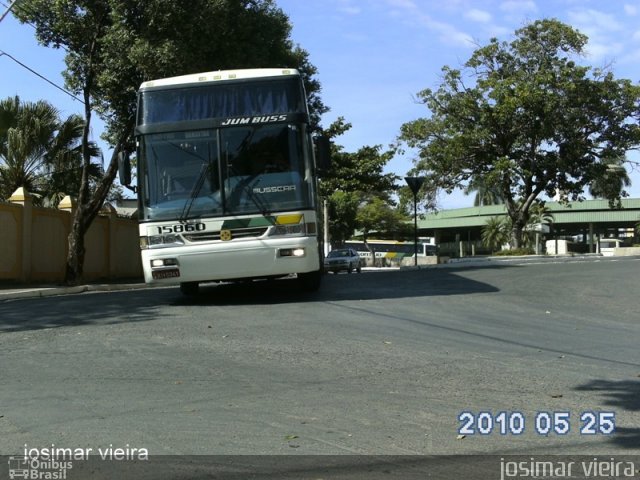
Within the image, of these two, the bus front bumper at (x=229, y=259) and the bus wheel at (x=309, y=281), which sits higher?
the bus front bumper at (x=229, y=259)

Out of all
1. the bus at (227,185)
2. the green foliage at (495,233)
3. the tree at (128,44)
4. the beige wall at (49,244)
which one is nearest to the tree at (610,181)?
the green foliage at (495,233)

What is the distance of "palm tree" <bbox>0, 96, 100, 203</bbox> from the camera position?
21.9m

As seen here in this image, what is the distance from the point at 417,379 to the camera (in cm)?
621

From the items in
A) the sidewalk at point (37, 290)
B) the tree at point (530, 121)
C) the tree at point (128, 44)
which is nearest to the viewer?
the sidewalk at point (37, 290)

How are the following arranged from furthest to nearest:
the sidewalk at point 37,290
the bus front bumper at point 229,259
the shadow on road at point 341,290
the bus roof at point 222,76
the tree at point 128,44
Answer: the tree at point 128,44, the sidewalk at point 37,290, the shadow on road at point 341,290, the bus roof at point 222,76, the bus front bumper at point 229,259

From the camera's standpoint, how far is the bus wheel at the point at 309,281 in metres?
12.7

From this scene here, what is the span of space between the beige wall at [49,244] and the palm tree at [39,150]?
205 centimetres

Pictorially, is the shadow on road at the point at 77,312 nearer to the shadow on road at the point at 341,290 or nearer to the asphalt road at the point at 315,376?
the asphalt road at the point at 315,376

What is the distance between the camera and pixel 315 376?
6316mm

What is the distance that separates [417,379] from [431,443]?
169 centimetres

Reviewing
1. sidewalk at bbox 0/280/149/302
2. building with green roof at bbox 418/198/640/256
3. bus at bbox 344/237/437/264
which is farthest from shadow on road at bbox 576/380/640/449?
bus at bbox 344/237/437/264

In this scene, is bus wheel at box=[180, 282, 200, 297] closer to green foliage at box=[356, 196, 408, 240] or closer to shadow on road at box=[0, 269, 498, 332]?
shadow on road at box=[0, 269, 498, 332]

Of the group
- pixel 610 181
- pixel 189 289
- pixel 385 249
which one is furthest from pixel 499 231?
pixel 189 289

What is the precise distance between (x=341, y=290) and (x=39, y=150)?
46.5 ft
